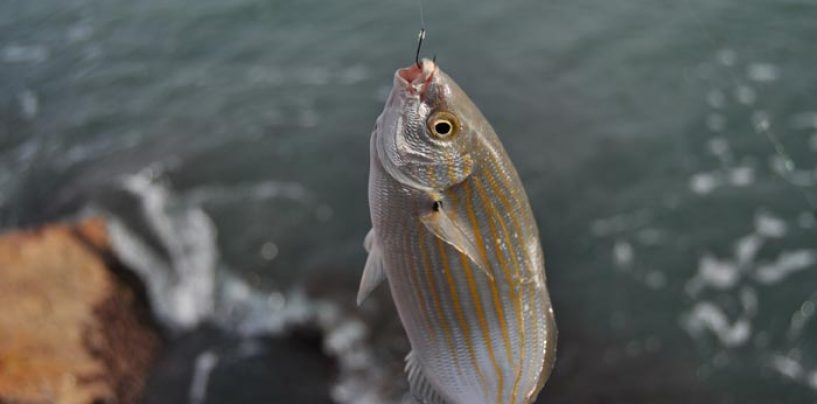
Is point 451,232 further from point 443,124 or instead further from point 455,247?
point 443,124

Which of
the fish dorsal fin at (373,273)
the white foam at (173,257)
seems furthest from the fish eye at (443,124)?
the white foam at (173,257)

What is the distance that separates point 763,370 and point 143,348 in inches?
220

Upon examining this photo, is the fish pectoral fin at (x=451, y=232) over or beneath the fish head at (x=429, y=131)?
beneath

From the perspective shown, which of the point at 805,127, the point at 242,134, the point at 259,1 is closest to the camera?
the point at 805,127

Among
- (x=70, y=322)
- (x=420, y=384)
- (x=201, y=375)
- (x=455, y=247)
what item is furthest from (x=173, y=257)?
(x=455, y=247)

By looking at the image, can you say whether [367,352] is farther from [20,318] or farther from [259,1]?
[259,1]

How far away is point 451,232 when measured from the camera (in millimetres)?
2373

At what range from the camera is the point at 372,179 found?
8.07 ft

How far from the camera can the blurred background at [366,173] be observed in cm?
650

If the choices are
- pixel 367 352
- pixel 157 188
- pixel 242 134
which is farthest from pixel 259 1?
pixel 367 352

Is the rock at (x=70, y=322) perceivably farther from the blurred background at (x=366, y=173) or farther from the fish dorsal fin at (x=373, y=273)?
the fish dorsal fin at (x=373, y=273)

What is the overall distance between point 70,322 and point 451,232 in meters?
5.05

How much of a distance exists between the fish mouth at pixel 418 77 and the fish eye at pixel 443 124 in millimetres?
93

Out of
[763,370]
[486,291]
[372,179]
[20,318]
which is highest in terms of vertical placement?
[372,179]
